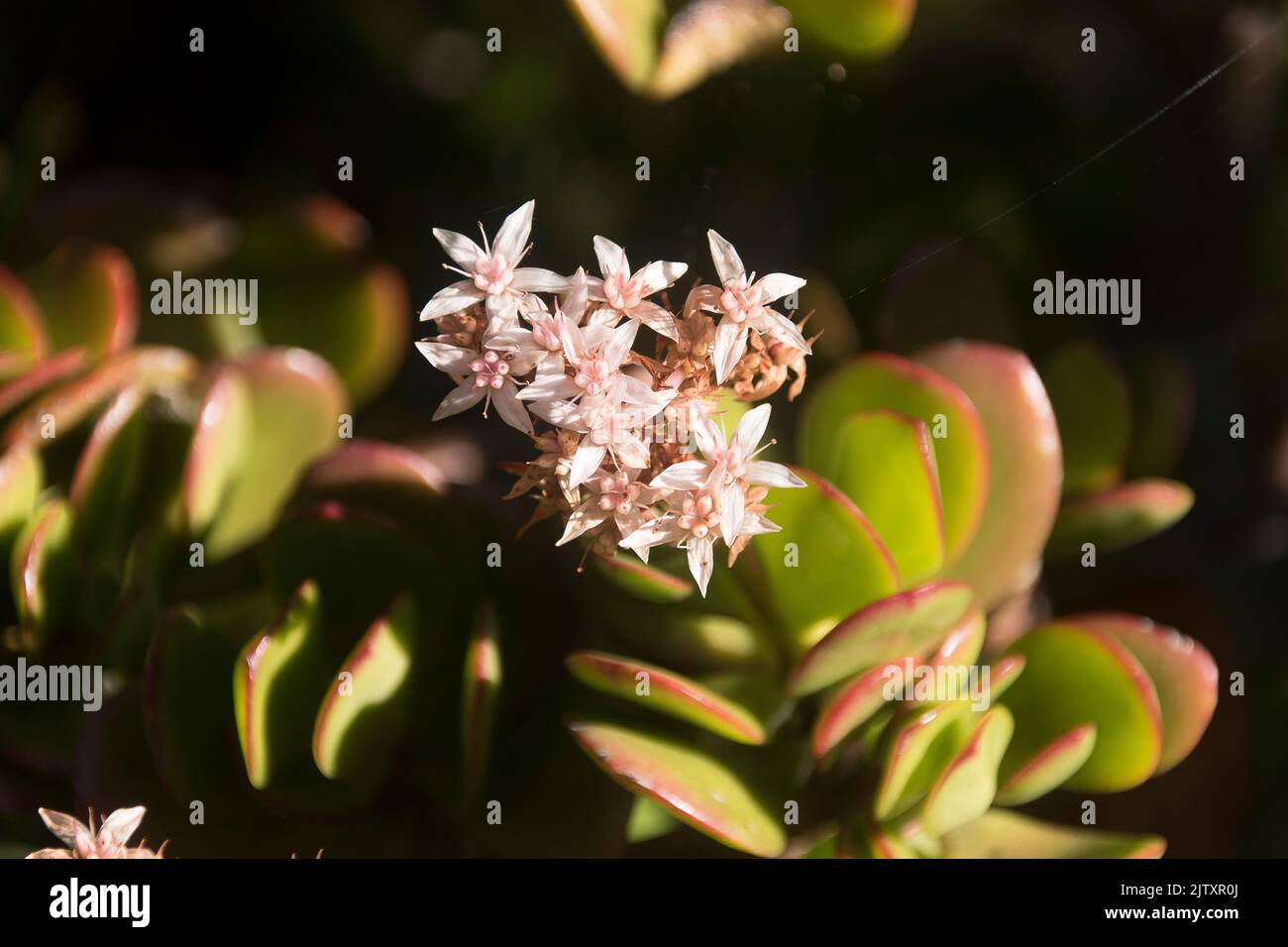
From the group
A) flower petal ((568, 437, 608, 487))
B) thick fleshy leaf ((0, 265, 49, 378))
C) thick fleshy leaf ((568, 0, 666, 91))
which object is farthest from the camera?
thick fleshy leaf ((0, 265, 49, 378))

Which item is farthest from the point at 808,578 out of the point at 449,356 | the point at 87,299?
→ the point at 87,299

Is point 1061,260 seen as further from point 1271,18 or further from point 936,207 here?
point 1271,18

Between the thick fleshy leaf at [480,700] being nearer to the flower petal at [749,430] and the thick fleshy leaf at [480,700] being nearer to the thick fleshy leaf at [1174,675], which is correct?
the flower petal at [749,430]

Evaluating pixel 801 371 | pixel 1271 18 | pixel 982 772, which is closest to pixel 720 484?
pixel 801 371

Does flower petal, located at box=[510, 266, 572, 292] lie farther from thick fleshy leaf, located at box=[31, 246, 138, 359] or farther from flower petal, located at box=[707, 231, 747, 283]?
thick fleshy leaf, located at box=[31, 246, 138, 359]

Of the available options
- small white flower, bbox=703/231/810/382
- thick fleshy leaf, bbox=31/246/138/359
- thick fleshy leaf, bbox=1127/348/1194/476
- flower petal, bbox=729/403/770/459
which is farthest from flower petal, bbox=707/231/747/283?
thick fleshy leaf, bbox=31/246/138/359

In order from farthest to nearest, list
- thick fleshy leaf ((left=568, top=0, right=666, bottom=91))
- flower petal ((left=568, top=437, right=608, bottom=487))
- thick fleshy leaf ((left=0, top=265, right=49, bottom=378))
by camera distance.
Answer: thick fleshy leaf ((left=0, top=265, right=49, bottom=378)) → thick fleshy leaf ((left=568, top=0, right=666, bottom=91)) → flower petal ((left=568, top=437, right=608, bottom=487))

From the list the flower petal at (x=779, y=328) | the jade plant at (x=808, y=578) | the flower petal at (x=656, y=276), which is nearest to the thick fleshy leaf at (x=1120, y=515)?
the jade plant at (x=808, y=578)
